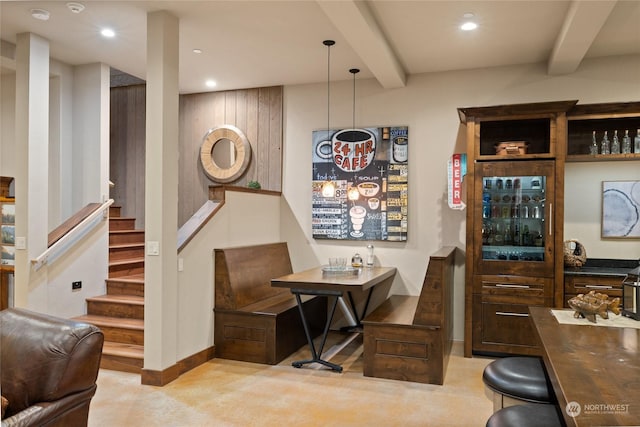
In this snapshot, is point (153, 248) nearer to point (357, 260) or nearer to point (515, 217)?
point (357, 260)

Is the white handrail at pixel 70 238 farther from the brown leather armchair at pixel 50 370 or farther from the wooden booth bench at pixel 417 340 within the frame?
the wooden booth bench at pixel 417 340

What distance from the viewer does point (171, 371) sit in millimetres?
3967

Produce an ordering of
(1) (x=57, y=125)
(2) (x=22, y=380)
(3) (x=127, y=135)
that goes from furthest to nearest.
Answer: (3) (x=127, y=135) → (1) (x=57, y=125) → (2) (x=22, y=380)

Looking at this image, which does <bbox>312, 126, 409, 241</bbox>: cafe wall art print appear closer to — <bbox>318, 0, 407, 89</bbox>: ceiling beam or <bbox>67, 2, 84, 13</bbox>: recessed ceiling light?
<bbox>318, 0, 407, 89</bbox>: ceiling beam

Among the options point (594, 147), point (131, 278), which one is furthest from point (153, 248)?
point (594, 147)

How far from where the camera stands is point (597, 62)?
191 inches

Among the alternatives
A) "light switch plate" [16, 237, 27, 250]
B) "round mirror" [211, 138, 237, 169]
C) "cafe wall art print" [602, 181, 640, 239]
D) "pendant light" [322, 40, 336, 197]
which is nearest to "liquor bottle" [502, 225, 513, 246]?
"cafe wall art print" [602, 181, 640, 239]

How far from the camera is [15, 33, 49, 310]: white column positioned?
173 inches

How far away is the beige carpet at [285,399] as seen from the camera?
3248 mm

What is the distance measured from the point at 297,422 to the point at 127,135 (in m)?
4.96

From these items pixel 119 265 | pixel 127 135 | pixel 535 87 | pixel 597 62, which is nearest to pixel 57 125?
pixel 127 135

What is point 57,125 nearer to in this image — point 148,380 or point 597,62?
point 148,380

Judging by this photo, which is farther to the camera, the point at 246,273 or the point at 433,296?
the point at 246,273

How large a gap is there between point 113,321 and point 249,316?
1378mm
